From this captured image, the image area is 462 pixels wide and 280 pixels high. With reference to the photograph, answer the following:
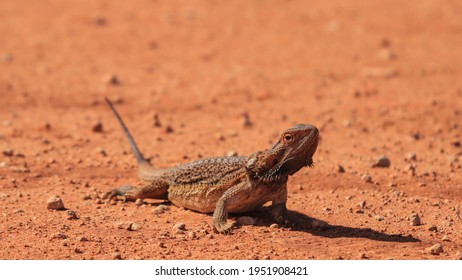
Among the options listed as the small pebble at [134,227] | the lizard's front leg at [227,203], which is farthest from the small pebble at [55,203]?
the lizard's front leg at [227,203]

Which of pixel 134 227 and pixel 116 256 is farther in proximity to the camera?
pixel 134 227

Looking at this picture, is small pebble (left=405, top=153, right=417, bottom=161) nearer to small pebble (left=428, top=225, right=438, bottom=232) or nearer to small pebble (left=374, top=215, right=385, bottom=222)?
small pebble (left=374, top=215, right=385, bottom=222)

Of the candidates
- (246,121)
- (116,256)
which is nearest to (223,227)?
(116,256)

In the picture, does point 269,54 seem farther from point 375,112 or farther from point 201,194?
point 201,194

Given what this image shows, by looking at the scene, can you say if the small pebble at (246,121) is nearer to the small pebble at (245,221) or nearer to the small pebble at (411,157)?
the small pebble at (411,157)

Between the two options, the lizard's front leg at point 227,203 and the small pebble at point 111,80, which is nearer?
the lizard's front leg at point 227,203

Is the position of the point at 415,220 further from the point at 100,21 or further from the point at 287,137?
the point at 100,21
